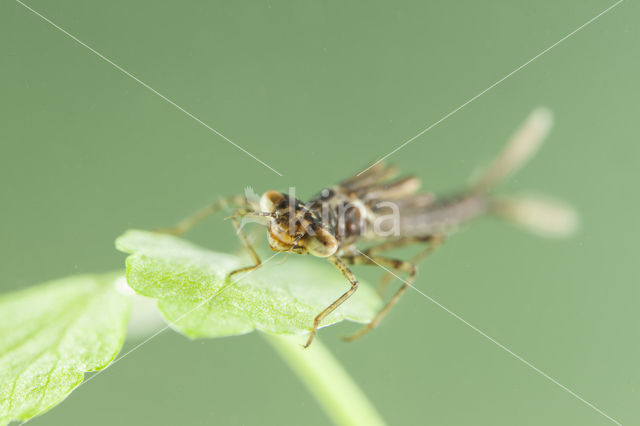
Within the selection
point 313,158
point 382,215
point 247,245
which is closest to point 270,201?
point 247,245

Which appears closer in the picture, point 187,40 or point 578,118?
point 187,40

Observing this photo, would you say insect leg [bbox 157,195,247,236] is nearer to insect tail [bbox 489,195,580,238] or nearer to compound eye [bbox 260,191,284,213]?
compound eye [bbox 260,191,284,213]

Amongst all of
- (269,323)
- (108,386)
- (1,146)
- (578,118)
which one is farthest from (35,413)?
(578,118)

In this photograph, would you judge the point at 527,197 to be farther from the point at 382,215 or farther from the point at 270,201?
the point at 270,201

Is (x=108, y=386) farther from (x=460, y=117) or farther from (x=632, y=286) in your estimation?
(x=632, y=286)

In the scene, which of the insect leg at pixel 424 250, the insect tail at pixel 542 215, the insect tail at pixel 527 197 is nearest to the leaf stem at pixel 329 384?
the insect leg at pixel 424 250

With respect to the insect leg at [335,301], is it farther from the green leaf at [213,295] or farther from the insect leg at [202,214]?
the insect leg at [202,214]

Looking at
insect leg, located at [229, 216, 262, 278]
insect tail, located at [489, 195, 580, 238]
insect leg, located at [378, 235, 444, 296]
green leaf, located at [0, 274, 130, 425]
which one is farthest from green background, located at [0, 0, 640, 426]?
green leaf, located at [0, 274, 130, 425]
